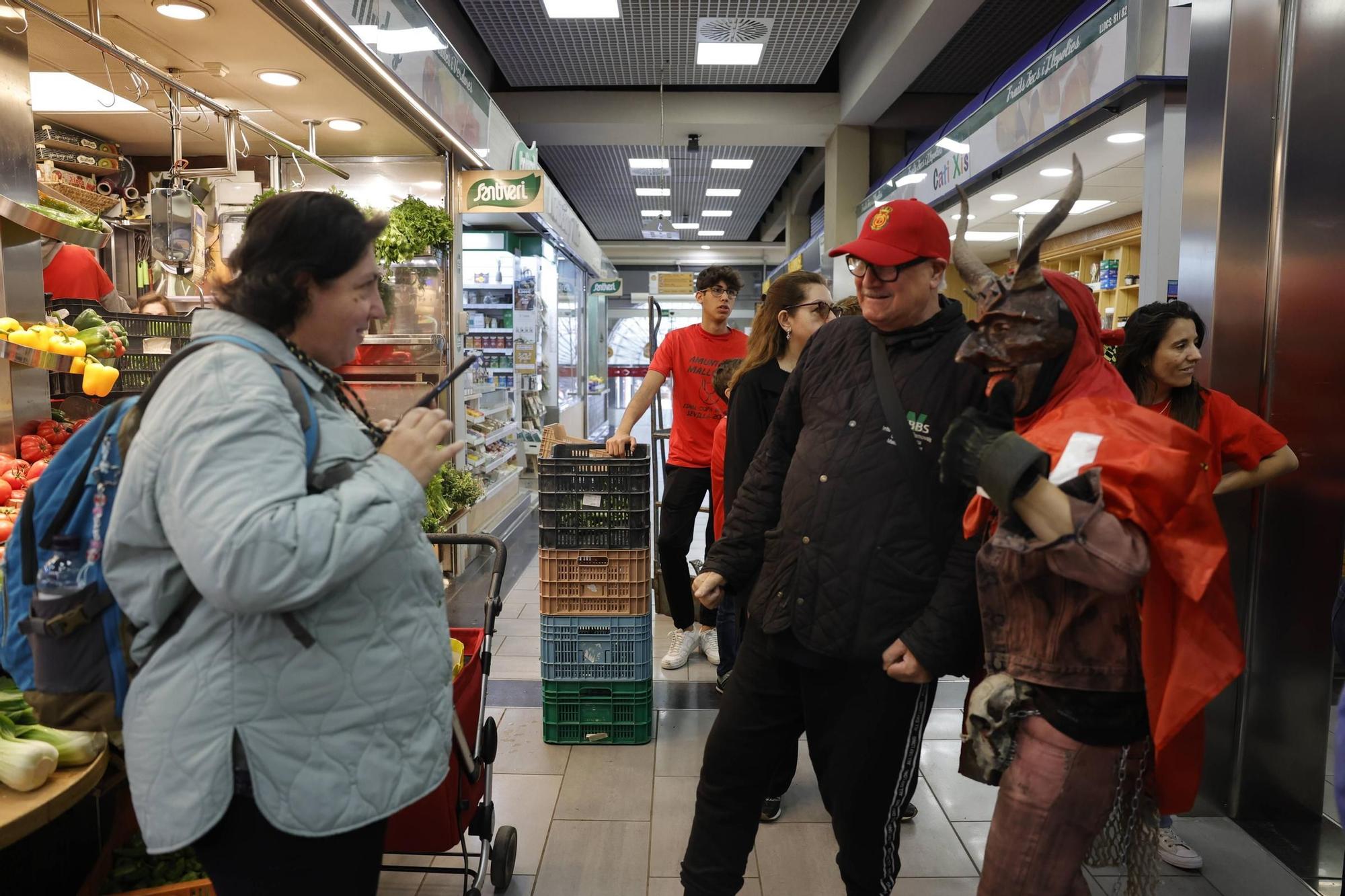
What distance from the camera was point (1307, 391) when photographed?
2.73m

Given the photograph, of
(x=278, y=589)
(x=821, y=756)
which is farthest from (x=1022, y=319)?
(x=278, y=589)

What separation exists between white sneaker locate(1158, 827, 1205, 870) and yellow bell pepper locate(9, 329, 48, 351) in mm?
3820

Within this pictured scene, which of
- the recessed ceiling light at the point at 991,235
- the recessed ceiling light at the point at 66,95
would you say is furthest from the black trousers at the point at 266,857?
the recessed ceiling light at the point at 991,235

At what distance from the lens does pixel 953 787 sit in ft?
10.3

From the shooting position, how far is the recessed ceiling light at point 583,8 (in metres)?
7.39

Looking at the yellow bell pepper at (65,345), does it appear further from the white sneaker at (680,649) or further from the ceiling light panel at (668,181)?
the ceiling light panel at (668,181)

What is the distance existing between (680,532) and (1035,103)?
3657mm

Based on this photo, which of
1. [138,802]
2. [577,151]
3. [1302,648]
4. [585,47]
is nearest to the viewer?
[138,802]

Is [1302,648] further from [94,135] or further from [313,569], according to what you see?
[94,135]

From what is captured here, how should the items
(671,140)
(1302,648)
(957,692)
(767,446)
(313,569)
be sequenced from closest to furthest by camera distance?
(313,569)
(767,446)
(1302,648)
(957,692)
(671,140)

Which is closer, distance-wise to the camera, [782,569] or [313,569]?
[313,569]

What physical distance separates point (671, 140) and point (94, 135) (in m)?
6.93

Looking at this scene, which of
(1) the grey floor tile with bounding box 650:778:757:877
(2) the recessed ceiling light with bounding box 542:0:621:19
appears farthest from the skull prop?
(2) the recessed ceiling light with bounding box 542:0:621:19

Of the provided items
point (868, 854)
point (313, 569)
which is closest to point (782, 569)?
point (868, 854)
